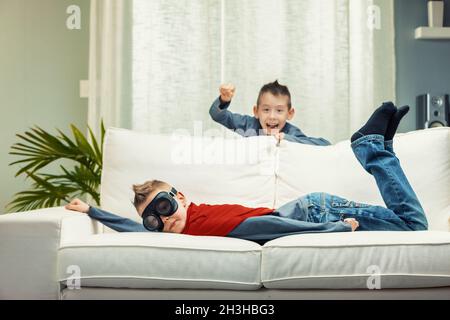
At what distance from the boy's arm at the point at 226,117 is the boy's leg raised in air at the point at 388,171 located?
0.86 meters

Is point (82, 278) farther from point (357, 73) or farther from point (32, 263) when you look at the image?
point (357, 73)

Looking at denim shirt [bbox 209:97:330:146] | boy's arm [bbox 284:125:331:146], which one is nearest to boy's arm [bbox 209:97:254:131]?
denim shirt [bbox 209:97:330:146]

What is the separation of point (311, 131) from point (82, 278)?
6.45 feet

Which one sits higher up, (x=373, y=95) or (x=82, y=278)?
(x=373, y=95)

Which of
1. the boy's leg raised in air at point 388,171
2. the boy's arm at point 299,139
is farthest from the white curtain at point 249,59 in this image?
the boy's leg raised in air at point 388,171

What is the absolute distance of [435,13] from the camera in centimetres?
408

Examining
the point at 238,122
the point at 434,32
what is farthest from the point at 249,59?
the point at 434,32

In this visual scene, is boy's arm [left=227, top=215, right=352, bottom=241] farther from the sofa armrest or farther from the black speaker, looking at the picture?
the black speaker

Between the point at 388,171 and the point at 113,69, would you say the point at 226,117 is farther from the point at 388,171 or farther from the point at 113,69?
the point at 388,171

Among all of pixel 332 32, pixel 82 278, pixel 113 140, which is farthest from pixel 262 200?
pixel 332 32

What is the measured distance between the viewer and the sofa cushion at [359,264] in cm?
216

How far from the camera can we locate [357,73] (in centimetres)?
391

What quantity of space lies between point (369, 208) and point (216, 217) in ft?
1.81

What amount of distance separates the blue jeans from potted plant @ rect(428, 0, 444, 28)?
173 cm
